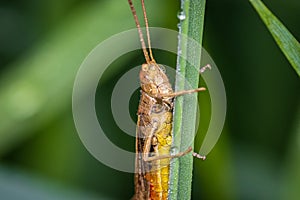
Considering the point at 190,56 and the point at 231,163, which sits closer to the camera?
the point at 190,56

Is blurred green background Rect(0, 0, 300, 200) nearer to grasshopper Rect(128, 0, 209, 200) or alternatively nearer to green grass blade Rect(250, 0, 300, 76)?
grasshopper Rect(128, 0, 209, 200)

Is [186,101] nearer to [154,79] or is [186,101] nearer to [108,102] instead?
[154,79]

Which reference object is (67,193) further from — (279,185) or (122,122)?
(279,185)

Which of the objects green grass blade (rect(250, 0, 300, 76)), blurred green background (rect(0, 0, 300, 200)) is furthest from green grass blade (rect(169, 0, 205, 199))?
blurred green background (rect(0, 0, 300, 200))

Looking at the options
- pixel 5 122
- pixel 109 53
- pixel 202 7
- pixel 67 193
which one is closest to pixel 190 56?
pixel 202 7

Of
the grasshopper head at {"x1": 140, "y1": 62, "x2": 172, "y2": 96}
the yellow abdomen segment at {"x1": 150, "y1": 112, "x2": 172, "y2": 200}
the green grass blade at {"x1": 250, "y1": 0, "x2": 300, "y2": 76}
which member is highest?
the grasshopper head at {"x1": 140, "y1": 62, "x2": 172, "y2": 96}

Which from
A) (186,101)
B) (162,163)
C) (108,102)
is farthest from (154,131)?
(108,102)
